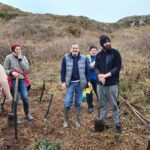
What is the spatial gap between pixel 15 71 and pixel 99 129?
206 centimetres

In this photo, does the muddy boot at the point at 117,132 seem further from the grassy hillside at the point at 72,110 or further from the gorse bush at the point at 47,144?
the gorse bush at the point at 47,144

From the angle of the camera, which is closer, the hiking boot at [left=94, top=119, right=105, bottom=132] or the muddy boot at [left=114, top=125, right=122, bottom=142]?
the muddy boot at [left=114, top=125, right=122, bottom=142]

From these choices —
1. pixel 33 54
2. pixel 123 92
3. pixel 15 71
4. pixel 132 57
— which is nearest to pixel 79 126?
pixel 15 71

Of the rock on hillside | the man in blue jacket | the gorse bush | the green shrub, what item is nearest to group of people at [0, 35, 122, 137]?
the man in blue jacket

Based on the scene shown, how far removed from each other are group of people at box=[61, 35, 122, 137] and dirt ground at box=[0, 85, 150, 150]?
0.81ft

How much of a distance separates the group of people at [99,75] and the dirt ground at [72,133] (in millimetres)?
246

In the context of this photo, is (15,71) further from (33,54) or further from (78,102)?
(33,54)

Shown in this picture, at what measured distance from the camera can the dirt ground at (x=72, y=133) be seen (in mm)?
7484

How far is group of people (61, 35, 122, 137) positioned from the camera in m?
7.41

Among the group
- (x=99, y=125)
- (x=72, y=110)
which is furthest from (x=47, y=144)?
(x=72, y=110)

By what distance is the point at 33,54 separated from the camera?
17.2 meters

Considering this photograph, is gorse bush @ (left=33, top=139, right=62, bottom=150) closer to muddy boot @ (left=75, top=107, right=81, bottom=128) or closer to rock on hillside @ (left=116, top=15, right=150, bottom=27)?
muddy boot @ (left=75, top=107, right=81, bottom=128)

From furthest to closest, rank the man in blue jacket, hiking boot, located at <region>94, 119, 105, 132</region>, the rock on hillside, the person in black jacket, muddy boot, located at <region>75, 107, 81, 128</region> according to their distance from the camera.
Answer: the rock on hillside < muddy boot, located at <region>75, 107, 81, 128</region> < the man in blue jacket < hiking boot, located at <region>94, 119, 105, 132</region> < the person in black jacket

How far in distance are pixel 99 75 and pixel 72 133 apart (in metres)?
1.44
